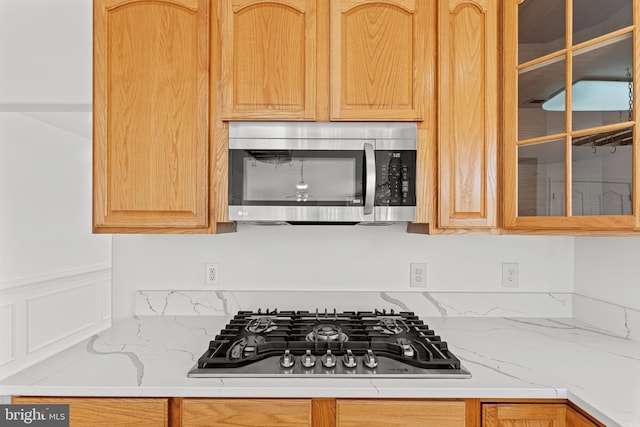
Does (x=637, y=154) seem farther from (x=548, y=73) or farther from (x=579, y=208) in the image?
(x=548, y=73)

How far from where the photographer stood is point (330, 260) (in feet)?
6.37

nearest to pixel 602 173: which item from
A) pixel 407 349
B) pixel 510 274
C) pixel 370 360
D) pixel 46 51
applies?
pixel 510 274

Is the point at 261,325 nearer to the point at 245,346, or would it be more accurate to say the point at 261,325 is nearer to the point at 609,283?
the point at 245,346

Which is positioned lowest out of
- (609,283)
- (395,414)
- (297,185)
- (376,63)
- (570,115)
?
(395,414)

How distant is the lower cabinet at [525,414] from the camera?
1172 mm

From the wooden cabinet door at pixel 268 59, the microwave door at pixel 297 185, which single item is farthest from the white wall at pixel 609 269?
the wooden cabinet door at pixel 268 59

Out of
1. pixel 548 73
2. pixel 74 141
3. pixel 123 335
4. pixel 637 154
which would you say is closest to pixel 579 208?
pixel 637 154

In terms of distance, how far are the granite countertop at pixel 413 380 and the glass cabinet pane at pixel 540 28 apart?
1.05 meters

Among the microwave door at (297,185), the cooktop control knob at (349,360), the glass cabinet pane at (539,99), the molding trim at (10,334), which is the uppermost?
the glass cabinet pane at (539,99)

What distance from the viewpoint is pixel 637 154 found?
4.16 feet

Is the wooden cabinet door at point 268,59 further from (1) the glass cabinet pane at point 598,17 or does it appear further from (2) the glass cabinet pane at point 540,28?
(1) the glass cabinet pane at point 598,17

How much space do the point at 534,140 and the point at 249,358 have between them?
124cm

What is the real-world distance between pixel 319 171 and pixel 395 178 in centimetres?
29

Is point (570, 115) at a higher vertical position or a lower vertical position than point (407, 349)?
higher
